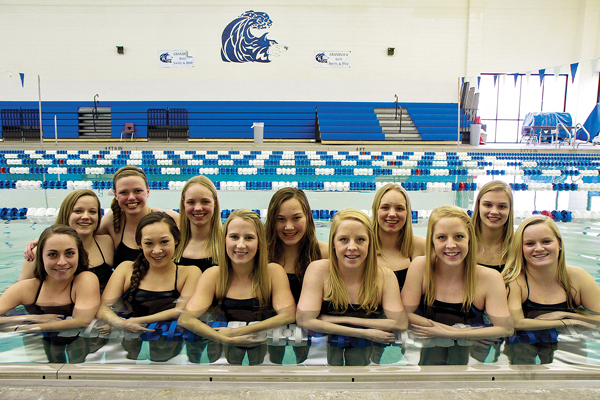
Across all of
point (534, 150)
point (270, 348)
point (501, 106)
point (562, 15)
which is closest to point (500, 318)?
point (270, 348)

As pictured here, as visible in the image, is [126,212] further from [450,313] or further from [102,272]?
[450,313]

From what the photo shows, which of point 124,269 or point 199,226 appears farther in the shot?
point 199,226

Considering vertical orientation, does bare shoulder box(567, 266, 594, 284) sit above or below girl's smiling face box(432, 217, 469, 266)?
below

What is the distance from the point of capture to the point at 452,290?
1919mm

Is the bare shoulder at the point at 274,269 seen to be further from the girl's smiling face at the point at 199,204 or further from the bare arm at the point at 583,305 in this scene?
the bare arm at the point at 583,305

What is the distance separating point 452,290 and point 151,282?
55.9 inches

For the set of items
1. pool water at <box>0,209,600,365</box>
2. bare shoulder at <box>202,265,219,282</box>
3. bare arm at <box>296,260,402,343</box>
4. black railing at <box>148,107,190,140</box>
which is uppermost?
black railing at <box>148,107,190,140</box>

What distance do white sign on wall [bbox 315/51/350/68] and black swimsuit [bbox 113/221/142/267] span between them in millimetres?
12436

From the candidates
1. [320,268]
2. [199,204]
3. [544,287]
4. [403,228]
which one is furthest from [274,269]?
[544,287]

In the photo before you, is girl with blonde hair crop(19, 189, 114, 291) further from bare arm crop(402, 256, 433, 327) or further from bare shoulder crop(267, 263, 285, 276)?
bare arm crop(402, 256, 433, 327)

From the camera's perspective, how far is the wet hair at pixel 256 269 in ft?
6.37

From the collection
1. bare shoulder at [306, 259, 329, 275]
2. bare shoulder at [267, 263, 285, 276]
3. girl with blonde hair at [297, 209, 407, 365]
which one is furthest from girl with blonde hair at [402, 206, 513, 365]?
bare shoulder at [267, 263, 285, 276]

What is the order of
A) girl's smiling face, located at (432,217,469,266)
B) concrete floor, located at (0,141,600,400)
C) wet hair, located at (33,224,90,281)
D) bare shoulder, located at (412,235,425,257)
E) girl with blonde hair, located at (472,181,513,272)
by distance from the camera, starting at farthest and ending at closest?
bare shoulder, located at (412,235,425,257)
girl with blonde hair, located at (472,181,513,272)
wet hair, located at (33,224,90,281)
girl's smiling face, located at (432,217,469,266)
concrete floor, located at (0,141,600,400)

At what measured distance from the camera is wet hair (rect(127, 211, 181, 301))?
200 centimetres
